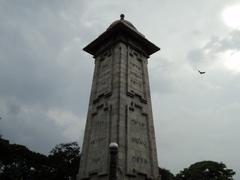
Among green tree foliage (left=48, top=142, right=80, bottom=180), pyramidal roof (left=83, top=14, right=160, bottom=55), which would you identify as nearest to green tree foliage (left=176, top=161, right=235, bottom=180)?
green tree foliage (left=48, top=142, right=80, bottom=180)

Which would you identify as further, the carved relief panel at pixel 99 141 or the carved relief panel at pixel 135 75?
the carved relief panel at pixel 135 75

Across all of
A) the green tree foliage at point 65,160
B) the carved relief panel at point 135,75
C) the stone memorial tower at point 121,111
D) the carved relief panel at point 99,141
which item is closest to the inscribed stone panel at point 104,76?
the stone memorial tower at point 121,111

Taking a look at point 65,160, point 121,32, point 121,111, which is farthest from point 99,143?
point 65,160

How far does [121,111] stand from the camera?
15031mm

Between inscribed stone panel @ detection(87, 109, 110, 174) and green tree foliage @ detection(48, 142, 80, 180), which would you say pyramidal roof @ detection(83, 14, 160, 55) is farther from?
green tree foliage @ detection(48, 142, 80, 180)

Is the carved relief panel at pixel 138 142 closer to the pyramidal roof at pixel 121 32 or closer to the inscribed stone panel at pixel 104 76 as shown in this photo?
the inscribed stone panel at pixel 104 76

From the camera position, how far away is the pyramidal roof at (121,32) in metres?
18.8

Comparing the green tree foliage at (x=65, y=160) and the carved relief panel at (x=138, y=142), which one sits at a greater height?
the green tree foliage at (x=65, y=160)

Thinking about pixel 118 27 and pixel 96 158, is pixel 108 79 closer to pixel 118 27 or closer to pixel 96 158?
pixel 118 27

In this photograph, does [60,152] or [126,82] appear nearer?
[126,82]

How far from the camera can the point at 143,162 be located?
14508 mm

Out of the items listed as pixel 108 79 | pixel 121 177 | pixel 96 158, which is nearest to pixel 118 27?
pixel 108 79

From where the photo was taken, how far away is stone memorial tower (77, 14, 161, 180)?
1392cm

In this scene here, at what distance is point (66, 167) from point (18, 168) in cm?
904
